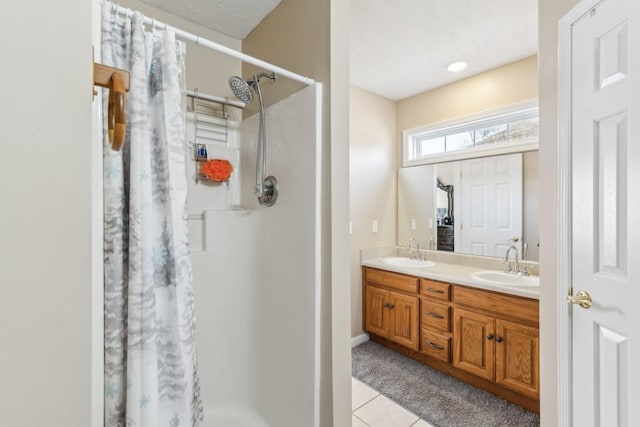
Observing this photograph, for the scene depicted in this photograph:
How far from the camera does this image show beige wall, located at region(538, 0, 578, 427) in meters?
1.35

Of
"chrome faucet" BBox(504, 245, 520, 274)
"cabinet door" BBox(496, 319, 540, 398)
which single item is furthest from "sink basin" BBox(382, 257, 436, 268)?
"cabinet door" BBox(496, 319, 540, 398)

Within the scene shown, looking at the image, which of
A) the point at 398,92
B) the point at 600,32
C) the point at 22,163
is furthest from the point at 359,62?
the point at 22,163

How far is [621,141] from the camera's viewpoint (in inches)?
41.1

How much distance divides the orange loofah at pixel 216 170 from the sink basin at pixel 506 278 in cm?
196

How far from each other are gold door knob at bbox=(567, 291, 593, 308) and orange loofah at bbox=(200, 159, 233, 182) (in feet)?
5.97

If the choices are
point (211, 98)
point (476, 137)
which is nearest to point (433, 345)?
point (476, 137)

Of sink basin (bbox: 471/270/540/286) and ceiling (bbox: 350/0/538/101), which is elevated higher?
ceiling (bbox: 350/0/538/101)

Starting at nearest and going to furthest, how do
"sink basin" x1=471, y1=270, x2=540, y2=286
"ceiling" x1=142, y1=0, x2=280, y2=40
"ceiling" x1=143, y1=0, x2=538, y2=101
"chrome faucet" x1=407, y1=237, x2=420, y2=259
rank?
"ceiling" x1=142, y1=0, x2=280, y2=40
"ceiling" x1=143, y1=0, x2=538, y2=101
"sink basin" x1=471, y1=270, x2=540, y2=286
"chrome faucet" x1=407, y1=237, x2=420, y2=259

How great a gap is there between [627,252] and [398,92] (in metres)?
2.52

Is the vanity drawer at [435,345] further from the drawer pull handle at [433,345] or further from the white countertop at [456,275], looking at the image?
the white countertop at [456,275]

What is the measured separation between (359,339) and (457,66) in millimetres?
2690

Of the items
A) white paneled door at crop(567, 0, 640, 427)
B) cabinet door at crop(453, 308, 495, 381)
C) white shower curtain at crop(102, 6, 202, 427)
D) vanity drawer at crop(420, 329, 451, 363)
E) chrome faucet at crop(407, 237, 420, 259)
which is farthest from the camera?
chrome faucet at crop(407, 237, 420, 259)

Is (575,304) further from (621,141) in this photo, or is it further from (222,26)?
(222,26)

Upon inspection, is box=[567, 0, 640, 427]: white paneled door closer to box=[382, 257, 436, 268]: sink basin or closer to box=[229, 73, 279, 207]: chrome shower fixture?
box=[229, 73, 279, 207]: chrome shower fixture
